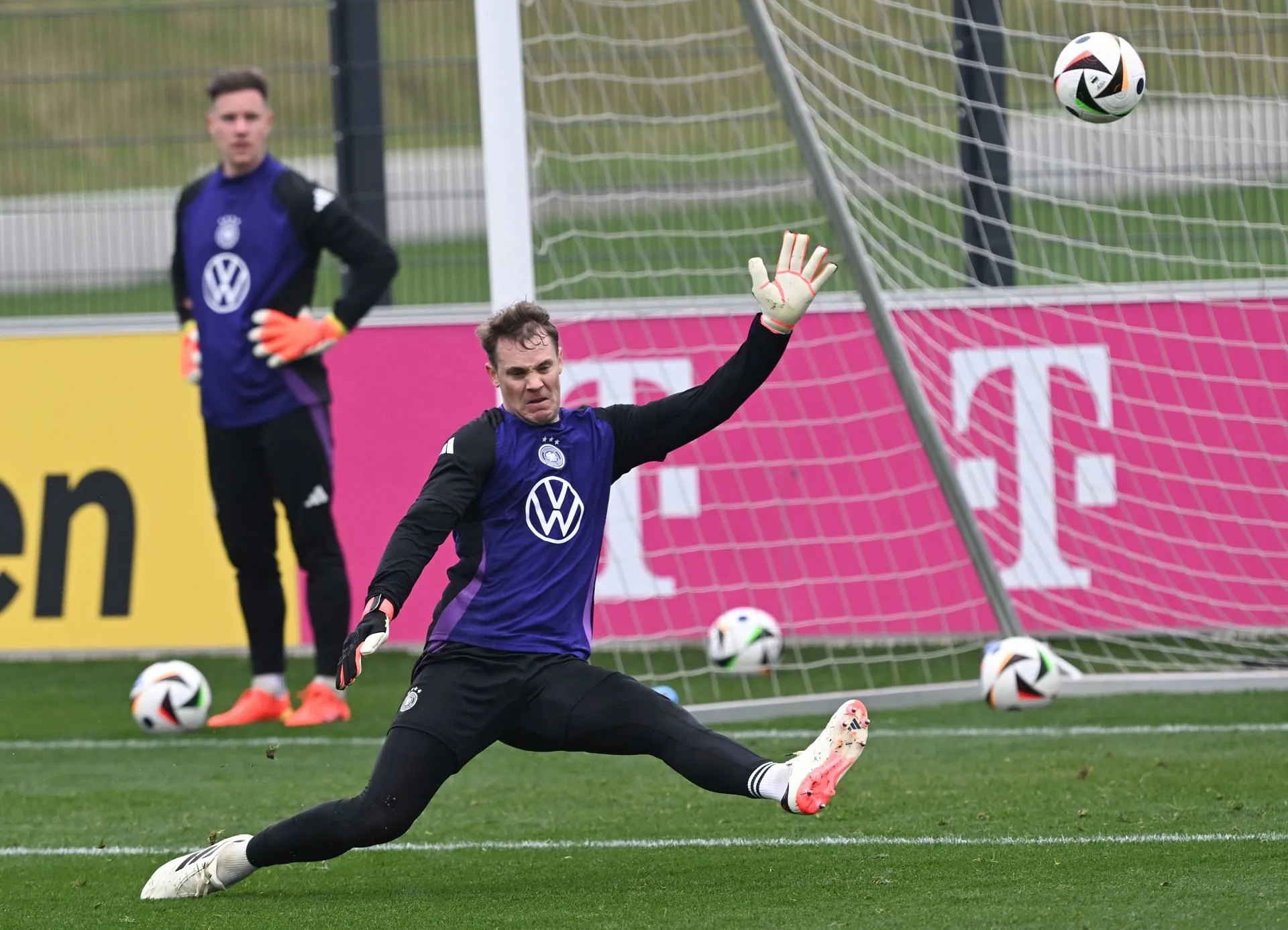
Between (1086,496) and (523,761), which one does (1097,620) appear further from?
(523,761)

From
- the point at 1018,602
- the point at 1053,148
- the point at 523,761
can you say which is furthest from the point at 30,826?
the point at 1053,148

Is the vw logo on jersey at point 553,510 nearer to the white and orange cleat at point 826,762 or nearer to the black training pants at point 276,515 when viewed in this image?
the white and orange cleat at point 826,762

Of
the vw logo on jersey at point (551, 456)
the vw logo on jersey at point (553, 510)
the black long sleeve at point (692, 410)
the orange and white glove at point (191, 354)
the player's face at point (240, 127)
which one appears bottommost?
the vw logo on jersey at point (553, 510)

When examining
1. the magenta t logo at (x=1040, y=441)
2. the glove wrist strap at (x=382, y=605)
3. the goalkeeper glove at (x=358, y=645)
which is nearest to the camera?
the goalkeeper glove at (x=358, y=645)

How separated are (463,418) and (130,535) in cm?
170

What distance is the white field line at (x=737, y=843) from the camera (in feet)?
17.9

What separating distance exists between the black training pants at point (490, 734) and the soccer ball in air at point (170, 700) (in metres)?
2.88

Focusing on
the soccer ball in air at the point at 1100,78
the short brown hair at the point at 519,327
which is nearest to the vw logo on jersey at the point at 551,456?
the short brown hair at the point at 519,327

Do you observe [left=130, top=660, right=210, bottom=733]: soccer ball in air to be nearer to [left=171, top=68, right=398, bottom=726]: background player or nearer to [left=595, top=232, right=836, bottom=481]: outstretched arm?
[left=171, top=68, right=398, bottom=726]: background player

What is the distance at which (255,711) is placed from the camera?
8.16m

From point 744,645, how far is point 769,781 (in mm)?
3787

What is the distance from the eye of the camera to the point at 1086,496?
9.36m

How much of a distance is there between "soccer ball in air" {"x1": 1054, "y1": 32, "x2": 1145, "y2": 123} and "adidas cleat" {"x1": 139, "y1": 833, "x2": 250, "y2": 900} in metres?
3.56

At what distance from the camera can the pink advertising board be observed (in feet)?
30.3
